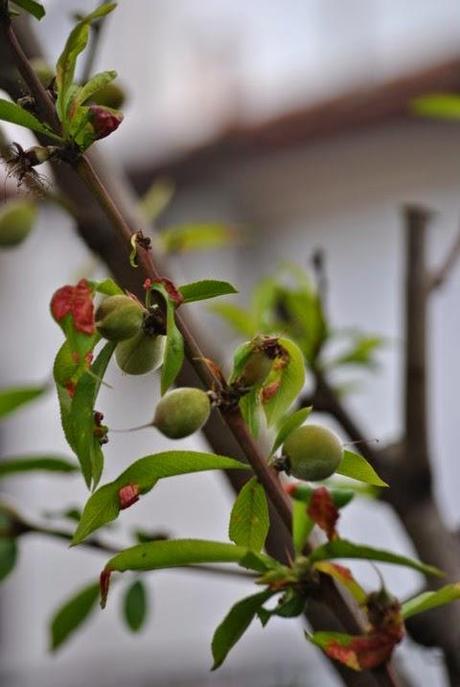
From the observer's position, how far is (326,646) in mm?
354

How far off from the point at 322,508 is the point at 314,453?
0.02 metres

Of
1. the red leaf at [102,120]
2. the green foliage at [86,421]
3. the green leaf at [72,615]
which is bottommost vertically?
the green leaf at [72,615]

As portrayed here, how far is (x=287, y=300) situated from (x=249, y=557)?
46cm

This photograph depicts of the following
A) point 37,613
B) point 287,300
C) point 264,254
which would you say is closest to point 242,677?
point 37,613

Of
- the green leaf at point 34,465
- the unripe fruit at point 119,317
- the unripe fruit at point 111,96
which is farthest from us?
the green leaf at point 34,465

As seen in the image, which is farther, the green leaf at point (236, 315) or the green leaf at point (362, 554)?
the green leaf at point (236, 315)

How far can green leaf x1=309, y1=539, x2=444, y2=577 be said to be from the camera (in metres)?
0.34

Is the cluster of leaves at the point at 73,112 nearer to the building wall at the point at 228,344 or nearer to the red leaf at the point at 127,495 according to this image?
the red leaf at the point at 127,495

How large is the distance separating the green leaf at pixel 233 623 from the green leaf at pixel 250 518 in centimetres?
2

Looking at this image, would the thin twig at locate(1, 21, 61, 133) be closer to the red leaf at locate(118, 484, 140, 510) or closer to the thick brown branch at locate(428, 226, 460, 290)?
the red leaf at locate(118, 484, 140, 510)

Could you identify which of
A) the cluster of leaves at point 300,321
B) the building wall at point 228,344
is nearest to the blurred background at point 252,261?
the building wall at point 228,344

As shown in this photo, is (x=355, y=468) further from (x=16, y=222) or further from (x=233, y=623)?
(x=16, y=222)

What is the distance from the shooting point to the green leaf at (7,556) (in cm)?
62

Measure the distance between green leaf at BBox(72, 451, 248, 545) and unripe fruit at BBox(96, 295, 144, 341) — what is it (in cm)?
5
